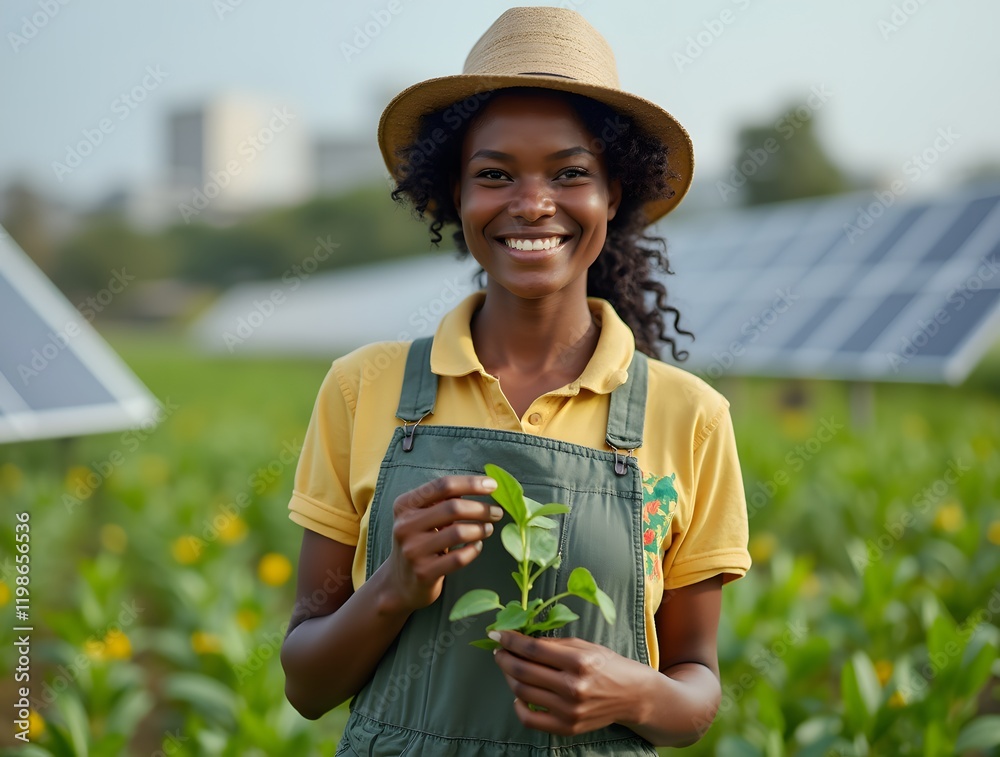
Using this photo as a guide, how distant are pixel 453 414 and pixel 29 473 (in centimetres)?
588

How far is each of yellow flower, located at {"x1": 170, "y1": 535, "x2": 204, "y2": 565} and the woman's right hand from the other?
121 inches

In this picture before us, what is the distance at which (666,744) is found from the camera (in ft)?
5.41

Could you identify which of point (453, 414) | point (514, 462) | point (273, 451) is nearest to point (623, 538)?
point (514, 462)

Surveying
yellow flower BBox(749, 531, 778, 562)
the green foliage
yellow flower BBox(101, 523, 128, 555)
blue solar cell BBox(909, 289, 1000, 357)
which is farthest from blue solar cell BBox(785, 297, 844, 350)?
the green foliage

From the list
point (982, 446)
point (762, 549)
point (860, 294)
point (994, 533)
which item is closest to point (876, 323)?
point (860, 294)

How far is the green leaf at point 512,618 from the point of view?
4.58 ft

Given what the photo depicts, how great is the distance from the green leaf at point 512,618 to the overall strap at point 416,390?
346 millimetres

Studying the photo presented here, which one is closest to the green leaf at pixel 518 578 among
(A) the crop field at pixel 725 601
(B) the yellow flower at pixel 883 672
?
(A) the crop field at pixel 725 601

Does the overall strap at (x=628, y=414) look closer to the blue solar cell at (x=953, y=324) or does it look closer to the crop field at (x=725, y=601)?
the crop field at (x=725, y=601)

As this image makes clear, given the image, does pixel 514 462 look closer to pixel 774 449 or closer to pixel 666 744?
pixel 666 744

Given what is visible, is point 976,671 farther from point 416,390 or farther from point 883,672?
point 416,390

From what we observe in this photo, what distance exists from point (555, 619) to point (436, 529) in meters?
0.21

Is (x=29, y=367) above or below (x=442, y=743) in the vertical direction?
above

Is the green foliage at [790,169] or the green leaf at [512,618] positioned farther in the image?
the green foliage at [790,169]
